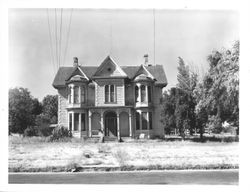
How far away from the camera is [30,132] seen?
5.40 meters

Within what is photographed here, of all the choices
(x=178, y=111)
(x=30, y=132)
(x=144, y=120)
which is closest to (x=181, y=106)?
(x=178, y=111)

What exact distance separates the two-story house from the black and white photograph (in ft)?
0.05

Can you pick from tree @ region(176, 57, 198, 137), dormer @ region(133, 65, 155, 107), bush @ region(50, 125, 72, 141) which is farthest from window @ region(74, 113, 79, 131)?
tree @ region(176, 57, 198, 137)

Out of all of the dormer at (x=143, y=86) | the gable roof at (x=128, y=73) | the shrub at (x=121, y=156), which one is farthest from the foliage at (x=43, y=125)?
Result: the dormer at (x=143, y=86)

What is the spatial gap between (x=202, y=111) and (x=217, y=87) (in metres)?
0.45

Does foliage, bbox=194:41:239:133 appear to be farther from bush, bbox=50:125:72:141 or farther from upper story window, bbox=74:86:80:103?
bush, bbox=50:125:72:141

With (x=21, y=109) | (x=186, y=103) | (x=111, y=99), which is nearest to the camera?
(x=21, y=109)

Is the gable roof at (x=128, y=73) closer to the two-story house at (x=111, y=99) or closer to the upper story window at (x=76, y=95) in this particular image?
the two-story house at (x=111, y=99)

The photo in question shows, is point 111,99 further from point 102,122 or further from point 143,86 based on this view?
point 143,86

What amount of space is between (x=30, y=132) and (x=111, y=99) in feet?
4.54

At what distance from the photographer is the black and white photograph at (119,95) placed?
5.26 meters

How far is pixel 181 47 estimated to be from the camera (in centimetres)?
531

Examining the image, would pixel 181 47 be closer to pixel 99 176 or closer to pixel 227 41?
pixel 227 41
